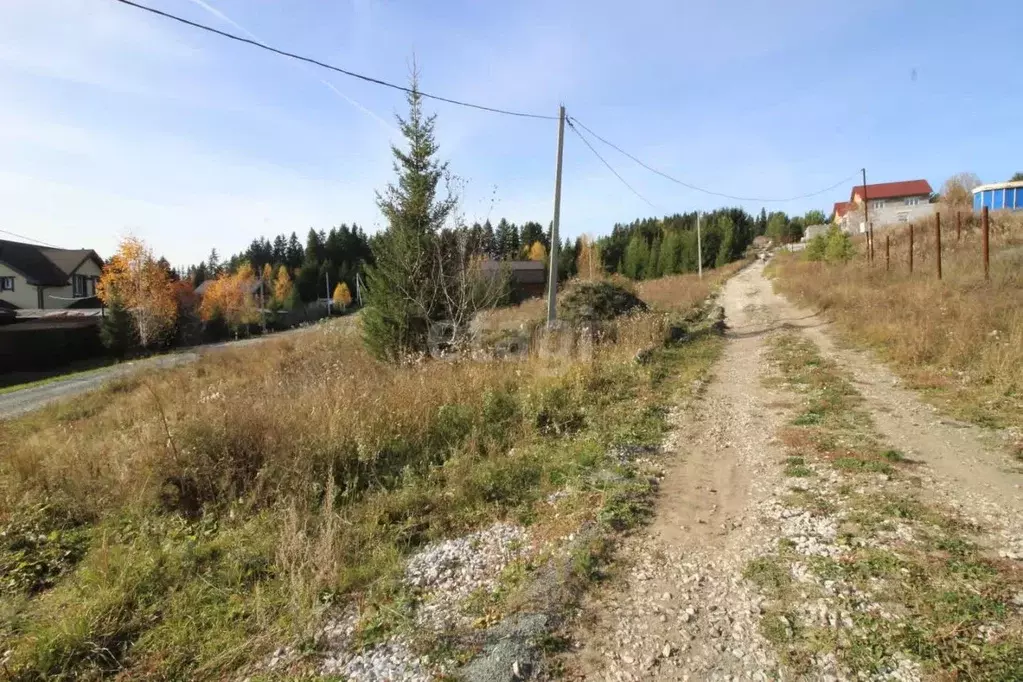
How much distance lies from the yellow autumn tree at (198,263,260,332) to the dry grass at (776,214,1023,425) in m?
42.1

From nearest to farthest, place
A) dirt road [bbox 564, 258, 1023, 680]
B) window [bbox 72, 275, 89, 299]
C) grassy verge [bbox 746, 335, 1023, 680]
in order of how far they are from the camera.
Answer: grassy verge [bbox 746, 335, 1023, 680] < dirt road [bbox 564, 258, 1023, 680] < window [bbox 72, 275, 89, 299]

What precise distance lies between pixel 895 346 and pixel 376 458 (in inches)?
373

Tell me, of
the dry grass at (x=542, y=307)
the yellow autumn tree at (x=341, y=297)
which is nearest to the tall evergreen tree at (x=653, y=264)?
the dry grass at (x=542, y=307)

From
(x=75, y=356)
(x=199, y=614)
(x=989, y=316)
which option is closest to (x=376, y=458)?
(x=199, y=614)

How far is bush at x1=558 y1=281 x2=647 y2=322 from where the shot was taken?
16562mm

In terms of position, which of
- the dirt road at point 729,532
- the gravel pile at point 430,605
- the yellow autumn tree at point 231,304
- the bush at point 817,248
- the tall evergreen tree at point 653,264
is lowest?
the gravel pile at point 430,605

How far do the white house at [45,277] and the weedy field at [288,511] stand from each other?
45934 millimetres

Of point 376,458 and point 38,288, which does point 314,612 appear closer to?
point 376,458

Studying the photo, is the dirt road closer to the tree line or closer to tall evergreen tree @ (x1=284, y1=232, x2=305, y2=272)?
the tree line

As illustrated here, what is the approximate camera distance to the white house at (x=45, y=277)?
4228 cm

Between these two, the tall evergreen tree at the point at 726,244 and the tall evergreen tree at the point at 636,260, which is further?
the tall evergreen tree at the point at 636,260

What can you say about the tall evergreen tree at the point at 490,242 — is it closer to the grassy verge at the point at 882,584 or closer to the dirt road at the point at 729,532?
the dirt road at the point at 729,532

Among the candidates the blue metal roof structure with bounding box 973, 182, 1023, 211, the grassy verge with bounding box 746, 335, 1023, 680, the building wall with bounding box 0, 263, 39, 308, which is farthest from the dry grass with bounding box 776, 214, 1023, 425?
the building wall with bounding box 0, 263, 39, 308

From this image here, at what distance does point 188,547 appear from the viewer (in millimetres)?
4301
